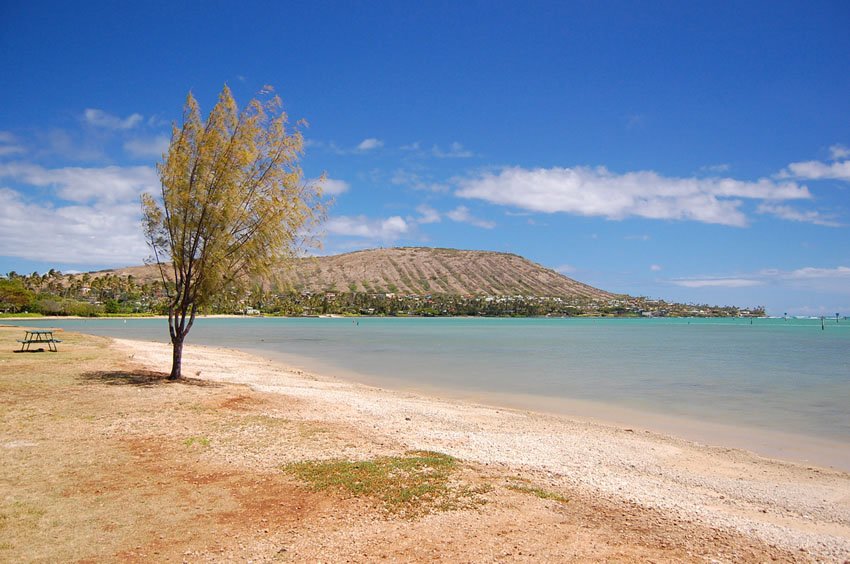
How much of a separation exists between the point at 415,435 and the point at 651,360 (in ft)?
107

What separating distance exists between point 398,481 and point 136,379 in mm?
12531

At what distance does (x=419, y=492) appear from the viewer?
24.1 feet

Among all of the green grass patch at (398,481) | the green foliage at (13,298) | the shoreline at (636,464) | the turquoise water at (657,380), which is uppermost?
the green foliage at (13,298)

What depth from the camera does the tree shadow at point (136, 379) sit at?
16.4 m

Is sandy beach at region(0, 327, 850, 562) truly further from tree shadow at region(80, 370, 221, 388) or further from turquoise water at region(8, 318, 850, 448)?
turquoise water at region(8, 318, 850, 448)

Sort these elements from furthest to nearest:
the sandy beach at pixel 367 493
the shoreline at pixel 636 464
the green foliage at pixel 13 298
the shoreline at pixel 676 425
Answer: the green foliage at pixel 13 298 < the shoreline at pixel 676 425 < the shoreline at pixel 636 464 < the sandy beach at pixel 367 493

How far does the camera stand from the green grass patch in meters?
6.99

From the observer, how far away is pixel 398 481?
7777mm

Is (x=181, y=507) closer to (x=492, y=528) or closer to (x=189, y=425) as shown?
(x=492, y=528)

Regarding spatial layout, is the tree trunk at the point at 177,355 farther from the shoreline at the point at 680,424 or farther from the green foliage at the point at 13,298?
the green foliage at the point at 13,298

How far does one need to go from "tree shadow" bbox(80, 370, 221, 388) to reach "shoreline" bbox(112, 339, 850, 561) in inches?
127

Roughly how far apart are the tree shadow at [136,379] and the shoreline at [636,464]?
3.21 metres

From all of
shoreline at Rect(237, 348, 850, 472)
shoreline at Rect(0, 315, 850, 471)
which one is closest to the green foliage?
shoreline at Rect(0, 315, 850, 471)

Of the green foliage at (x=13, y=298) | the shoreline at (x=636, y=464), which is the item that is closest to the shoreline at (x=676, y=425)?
the shoreline at (x=636, y=464)
